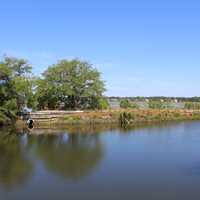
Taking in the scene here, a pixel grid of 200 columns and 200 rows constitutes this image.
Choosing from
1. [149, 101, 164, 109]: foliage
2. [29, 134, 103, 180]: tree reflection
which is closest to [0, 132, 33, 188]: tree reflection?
[29, 134, 103, 180]: tree reflection

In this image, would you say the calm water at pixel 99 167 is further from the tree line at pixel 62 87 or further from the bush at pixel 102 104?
the bush at pixel 102 104

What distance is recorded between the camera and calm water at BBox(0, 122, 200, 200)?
13.6 meters

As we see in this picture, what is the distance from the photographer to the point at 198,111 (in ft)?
174

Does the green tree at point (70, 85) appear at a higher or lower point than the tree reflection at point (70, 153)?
higher

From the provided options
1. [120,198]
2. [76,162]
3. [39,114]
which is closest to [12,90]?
[39,114]

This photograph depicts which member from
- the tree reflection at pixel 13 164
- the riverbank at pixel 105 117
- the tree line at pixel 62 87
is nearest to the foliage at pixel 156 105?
the riverbank at pixel 105 117

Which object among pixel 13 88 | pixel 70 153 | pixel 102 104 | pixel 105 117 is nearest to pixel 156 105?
pixel 102 104

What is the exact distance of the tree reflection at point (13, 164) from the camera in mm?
15742

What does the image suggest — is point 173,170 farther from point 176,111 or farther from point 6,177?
point 176,111

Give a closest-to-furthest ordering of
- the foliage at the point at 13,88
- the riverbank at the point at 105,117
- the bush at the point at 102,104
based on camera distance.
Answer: the foliage at the point at 13,88, the riverbank at the point at 105,117, the bush at the point at 102,104

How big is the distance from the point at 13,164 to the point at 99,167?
4.82m

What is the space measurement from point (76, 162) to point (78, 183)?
437cm

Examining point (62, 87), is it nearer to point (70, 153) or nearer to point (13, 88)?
point (13, 88)

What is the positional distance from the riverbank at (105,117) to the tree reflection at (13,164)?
1046 cm
